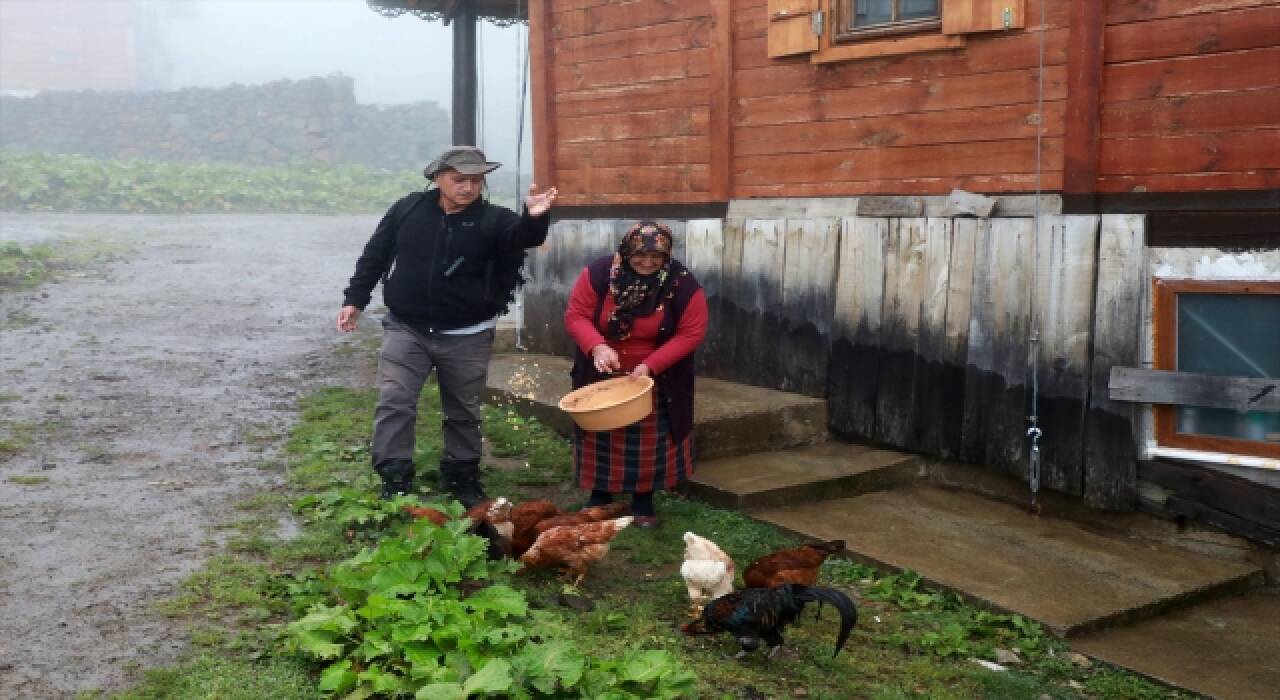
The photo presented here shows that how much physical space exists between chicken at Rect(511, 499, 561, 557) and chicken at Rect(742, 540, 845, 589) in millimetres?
1095

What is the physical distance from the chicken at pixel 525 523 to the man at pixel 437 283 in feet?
3.68

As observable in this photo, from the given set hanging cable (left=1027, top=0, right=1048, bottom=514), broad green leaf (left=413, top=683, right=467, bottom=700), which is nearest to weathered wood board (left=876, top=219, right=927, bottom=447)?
hanging cable (left=1027, top=0, right=1048, bottom=514)

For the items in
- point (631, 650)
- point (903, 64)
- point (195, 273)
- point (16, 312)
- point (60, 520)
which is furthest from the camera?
point (195, 273)

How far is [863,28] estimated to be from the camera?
24.2ft

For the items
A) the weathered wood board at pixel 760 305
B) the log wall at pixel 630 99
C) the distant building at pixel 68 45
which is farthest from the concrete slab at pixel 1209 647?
the distant building at pixel 68 45

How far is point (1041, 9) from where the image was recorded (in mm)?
6418

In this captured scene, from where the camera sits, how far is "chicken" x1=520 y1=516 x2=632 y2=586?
5.02 m

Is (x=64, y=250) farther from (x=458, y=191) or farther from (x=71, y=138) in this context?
(x=71, y=138)

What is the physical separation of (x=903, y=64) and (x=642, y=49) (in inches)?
96.4

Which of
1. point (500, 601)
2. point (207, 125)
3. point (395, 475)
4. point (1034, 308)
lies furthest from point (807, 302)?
point (207, 125)

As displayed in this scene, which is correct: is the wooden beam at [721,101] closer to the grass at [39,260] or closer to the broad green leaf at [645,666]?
the broad green leaf at [645,666]

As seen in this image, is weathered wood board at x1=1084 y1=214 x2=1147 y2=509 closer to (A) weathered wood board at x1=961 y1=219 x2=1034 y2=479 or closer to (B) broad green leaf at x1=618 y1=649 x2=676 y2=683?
(A) weathered wood board at x1=961 y1=219 x2=1034 y2=479

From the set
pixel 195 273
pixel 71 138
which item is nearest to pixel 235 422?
pixel 195 273

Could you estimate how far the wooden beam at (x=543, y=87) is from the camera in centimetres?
974
